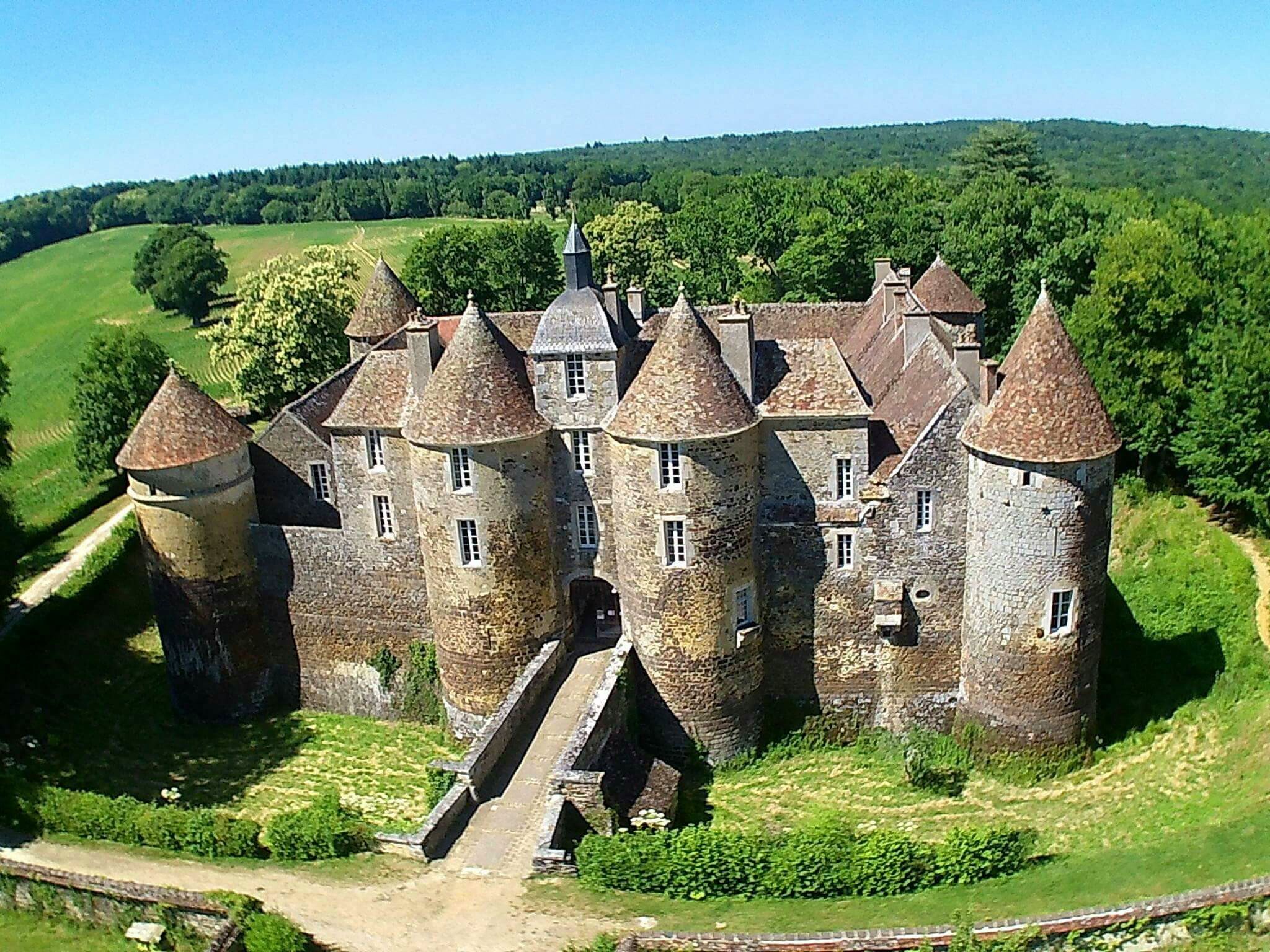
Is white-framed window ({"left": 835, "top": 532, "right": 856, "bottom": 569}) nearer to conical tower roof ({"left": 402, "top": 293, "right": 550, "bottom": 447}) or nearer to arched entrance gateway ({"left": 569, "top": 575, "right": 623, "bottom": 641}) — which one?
arched entrance gateway ({"left": 569, "top": 575, "right": 623, "bottom": 641})

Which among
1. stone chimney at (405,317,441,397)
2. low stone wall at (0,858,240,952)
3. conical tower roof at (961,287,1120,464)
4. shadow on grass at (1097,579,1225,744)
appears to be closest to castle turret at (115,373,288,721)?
stone chimney at (405,317,441,397)

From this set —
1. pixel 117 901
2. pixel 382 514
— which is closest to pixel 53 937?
pixel 117 901

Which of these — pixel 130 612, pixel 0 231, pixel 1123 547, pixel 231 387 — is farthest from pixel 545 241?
pixel 0 231

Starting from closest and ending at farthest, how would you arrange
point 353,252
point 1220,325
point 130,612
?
point 1220,325
point 130,612
point 353,252

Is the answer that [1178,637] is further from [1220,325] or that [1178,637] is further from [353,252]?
[353,252]

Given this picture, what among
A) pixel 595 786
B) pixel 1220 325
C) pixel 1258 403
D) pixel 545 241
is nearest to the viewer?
pixel 595 786

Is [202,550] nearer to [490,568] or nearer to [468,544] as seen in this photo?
[468,544]

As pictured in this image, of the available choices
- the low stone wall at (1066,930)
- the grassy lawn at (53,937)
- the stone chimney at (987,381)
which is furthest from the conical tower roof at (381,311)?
the low stone wall at (1066,930)
